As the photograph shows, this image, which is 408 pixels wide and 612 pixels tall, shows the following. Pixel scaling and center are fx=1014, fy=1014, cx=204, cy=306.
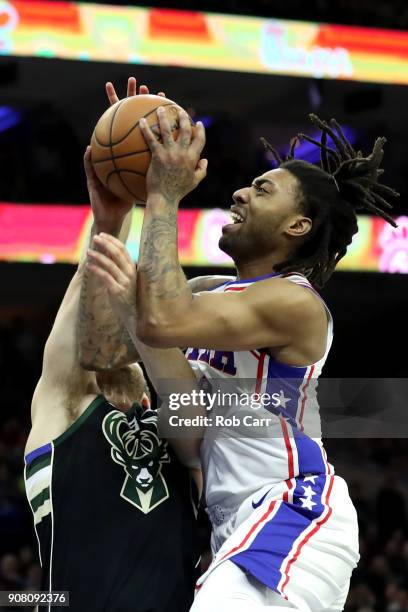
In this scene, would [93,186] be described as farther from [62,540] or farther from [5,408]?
[5,408]

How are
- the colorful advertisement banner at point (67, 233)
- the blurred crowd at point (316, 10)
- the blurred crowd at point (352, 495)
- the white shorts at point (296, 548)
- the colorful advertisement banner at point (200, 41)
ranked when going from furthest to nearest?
the blurred crowd at point (316, 10)
the colorful advertisement banner at point (200, 41)
the colorful advertisement banner at point (67, 233)
the blurred crowd at point (352, 495)
the white shorts at point (296, 548)

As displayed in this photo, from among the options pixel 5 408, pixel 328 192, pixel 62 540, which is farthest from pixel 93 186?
pixel 5 408

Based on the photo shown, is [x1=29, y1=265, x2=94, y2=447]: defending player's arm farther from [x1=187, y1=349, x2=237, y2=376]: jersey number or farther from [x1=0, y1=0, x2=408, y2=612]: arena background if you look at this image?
[x1=0, y1=0, x2=408, y2=612]: arena background

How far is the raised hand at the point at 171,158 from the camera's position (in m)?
2.58

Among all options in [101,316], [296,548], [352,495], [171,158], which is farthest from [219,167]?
[296,548]

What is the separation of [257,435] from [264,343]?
0.25 meters

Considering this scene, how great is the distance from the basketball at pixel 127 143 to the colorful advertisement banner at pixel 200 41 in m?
6.45

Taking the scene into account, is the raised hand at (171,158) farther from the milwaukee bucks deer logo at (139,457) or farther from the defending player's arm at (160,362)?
the milwaukee bucks deer logo at (139,457)


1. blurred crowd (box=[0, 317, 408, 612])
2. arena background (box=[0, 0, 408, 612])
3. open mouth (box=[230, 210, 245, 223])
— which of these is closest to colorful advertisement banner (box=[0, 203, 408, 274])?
arena background (box=[0, 0, 408, 612])

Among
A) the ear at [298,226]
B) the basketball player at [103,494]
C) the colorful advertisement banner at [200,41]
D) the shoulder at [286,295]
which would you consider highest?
the ear at [298,226]

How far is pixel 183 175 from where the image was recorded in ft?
8.52

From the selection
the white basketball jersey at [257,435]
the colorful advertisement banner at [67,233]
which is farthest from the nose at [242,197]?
the colorful advertisement banner at [67,233]

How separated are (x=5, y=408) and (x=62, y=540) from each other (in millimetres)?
7327

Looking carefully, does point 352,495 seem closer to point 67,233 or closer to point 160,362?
point 67,233
